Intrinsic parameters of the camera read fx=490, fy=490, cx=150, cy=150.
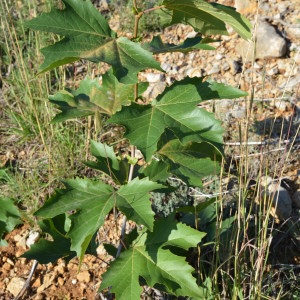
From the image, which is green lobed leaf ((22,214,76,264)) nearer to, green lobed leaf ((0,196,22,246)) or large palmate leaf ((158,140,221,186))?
green lobed leaf ((0,196,22,246))

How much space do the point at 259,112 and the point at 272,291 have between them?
4.14 ft

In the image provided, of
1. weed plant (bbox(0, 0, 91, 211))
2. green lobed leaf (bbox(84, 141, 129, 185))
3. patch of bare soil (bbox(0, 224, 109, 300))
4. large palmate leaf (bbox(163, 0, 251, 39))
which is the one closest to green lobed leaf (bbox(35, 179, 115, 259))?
green lobed leaf (bbox(84, 141, 129, 185))

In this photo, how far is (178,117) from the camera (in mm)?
1586

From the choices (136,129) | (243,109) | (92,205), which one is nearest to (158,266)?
(92,205)

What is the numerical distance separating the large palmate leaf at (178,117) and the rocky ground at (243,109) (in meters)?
0.28

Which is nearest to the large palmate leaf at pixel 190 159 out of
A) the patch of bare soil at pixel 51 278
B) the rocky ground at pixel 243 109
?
the rocky ground at pixel 243 109

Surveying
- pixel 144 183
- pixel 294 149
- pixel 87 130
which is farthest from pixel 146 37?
pixel 144 183

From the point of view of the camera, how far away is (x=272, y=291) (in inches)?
85.4

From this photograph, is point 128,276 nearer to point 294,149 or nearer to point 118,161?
point 118,161

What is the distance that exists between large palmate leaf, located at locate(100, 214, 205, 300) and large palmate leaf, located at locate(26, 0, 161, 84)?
0.63m

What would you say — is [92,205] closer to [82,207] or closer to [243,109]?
[82,207]

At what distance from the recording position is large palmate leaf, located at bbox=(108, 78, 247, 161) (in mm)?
1532

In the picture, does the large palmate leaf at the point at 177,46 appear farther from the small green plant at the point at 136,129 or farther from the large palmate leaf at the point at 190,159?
the large palmate leaf at the point at 190,159

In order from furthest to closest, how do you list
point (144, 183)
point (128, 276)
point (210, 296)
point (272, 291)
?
point (272, 291) → point (210, 296) → point (128, 276) → point (144, 183)
